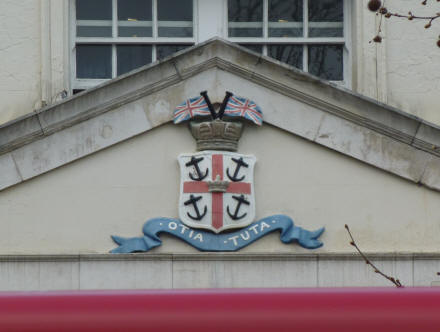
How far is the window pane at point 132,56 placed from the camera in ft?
45.8

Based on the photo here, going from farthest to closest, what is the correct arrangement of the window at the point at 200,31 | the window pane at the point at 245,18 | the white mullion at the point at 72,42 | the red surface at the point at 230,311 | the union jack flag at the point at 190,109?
the window pane at the point at 245,18 → the window at the point at 200,31 → the white mullion at the point at 72,42 → the union jack flag at the point at 190,109 → the red surface at the point at 230,311

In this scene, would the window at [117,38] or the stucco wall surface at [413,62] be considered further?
the window at [117,38]

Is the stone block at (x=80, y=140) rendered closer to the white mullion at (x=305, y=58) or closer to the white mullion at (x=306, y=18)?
the white mullion at (x=305, y=58)

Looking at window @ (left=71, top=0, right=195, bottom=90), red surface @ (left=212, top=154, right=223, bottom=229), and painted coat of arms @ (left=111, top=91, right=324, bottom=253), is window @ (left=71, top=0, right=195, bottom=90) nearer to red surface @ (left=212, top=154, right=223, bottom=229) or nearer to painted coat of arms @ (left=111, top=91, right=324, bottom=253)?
painted coat of arms @ (left=111, top=91, right=324, bottom=253)

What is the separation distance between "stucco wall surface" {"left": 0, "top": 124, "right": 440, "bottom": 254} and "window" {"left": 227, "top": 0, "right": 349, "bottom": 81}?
305 cm

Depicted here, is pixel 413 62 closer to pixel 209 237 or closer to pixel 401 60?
A: pixel 401 60

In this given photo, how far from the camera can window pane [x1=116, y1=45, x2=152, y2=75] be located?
14.0 meters

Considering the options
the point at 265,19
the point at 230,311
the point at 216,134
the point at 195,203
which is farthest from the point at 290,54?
the point at 230,311

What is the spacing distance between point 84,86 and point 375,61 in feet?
13.2

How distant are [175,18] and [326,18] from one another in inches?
84.9

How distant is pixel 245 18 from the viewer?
14273 millimetres

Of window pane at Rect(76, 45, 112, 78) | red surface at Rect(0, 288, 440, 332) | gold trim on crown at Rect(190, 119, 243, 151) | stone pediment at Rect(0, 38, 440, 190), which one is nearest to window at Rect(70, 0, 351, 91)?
window pane at Rect(76, 45, 112, 78)

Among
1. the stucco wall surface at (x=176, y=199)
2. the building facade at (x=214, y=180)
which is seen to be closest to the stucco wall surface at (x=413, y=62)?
the building facade at (x=214, y=180)

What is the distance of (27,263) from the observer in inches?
421
